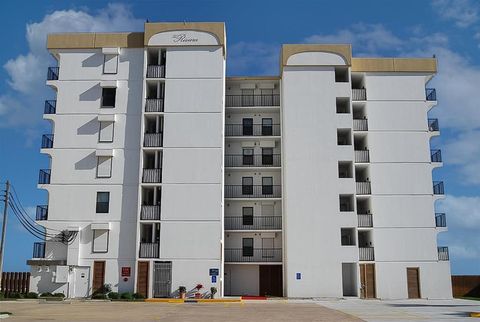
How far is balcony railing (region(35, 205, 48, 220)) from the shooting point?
4250 centimetres

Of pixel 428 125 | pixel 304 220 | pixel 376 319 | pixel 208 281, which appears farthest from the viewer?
pixel 428 125

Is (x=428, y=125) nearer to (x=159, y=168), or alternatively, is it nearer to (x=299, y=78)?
(x=299, y=78)

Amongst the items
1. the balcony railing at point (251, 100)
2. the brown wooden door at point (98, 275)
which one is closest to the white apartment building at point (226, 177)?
the brown wooden door at point (98, 275)

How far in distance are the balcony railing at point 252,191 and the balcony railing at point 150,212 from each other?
7.09 metres

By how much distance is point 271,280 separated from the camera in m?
45.7

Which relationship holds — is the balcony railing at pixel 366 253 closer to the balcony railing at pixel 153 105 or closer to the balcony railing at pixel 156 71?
the balcony railing at pixel 153 105

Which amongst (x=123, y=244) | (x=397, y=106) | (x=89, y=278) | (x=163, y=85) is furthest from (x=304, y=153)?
(x=89, y=278)

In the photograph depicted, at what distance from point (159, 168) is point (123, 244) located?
6.47 meters

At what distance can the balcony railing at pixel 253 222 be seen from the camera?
45.9 m

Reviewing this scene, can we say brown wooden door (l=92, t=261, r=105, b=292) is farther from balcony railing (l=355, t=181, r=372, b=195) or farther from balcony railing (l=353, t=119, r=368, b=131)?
balcony railing (l=353, t=119, r=368, b=131)

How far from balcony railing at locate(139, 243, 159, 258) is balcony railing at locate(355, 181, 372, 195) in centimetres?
1694

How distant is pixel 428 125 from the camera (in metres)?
46.4

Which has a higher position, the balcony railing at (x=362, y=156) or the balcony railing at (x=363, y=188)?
the balcony railing at (x=362, y=156)

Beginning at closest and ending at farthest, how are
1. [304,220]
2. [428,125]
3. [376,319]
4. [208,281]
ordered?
[376,319] < [208,281] < [304,220] < [428,125]
